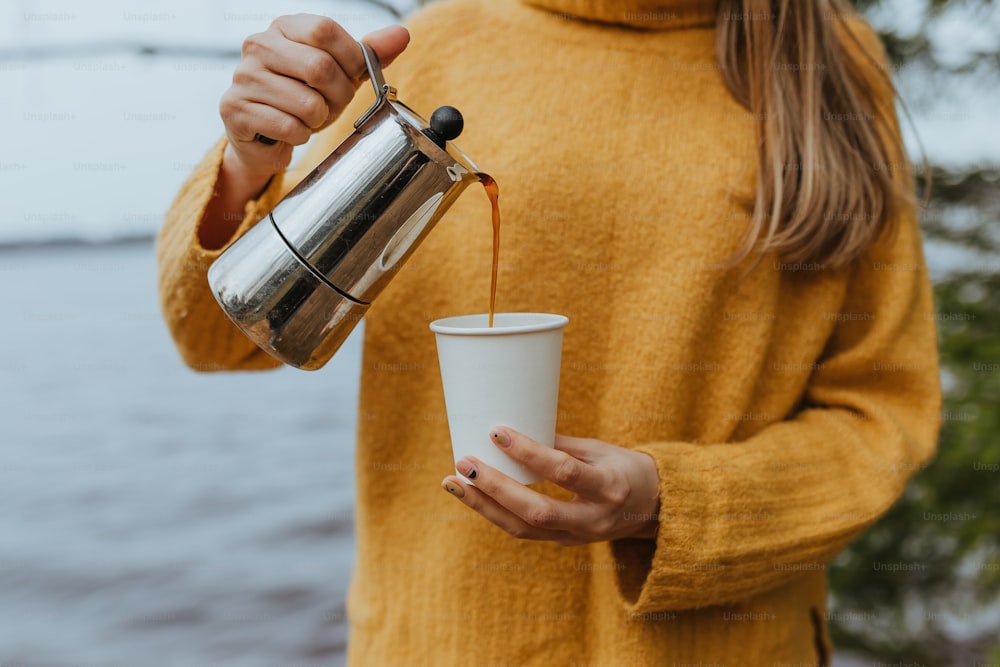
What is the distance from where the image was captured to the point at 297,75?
732 millimetres

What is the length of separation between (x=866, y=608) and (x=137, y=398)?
4.44 m

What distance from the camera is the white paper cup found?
0.73 m

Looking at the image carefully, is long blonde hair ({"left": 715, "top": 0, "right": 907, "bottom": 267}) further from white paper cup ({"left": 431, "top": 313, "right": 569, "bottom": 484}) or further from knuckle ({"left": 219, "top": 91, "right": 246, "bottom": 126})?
knuckle ({"left": 219, "top": 91, "right": 246, "bottom": 126})

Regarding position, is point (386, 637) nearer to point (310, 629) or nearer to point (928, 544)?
point (928, 544)

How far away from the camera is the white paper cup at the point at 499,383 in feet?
2.39

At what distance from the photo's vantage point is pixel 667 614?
101 cm

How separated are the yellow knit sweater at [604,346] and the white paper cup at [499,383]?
236 millimetres

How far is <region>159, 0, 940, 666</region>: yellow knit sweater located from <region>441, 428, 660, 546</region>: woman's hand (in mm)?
114

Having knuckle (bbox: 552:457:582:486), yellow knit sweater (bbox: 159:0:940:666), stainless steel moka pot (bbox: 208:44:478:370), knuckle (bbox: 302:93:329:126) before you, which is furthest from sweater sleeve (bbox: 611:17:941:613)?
knuckle (bbox: 302:93:329:126)

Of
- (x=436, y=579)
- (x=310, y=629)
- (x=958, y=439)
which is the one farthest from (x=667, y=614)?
(x=310, y=629)

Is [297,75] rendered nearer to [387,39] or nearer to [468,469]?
[387,39]

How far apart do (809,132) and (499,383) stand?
0.59m

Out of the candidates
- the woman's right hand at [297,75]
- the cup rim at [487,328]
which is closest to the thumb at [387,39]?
the woman's right hand at [297,75]

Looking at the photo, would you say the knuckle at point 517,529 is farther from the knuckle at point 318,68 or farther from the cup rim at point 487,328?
the knuckle at point 318,68
